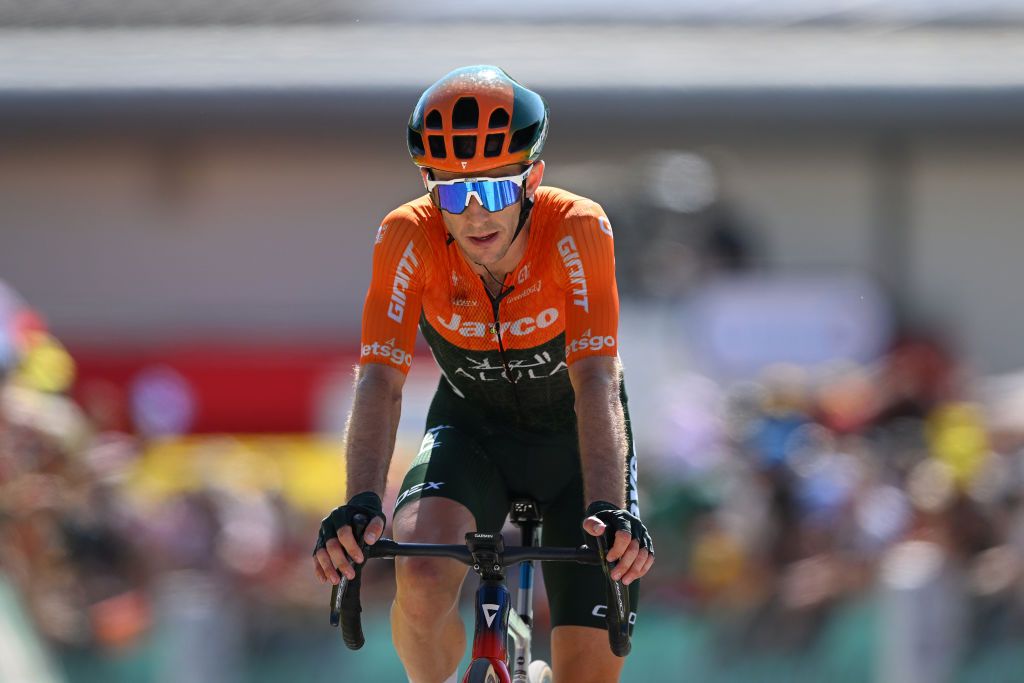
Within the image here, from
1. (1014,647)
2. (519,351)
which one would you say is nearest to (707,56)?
(1014,647)

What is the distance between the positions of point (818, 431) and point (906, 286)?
25.2 ft

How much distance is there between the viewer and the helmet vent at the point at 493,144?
4605mm

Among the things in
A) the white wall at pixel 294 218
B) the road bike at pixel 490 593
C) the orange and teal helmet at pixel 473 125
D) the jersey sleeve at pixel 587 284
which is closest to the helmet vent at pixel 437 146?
the orange and teal helmet at pixel 473 125

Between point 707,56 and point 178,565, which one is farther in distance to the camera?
point 707,56

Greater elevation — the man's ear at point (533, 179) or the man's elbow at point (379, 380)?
the man's ear at point (533, 179)

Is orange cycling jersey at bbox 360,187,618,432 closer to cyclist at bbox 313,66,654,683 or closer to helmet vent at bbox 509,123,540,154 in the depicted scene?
cyclist at bbox 313,66,654,683

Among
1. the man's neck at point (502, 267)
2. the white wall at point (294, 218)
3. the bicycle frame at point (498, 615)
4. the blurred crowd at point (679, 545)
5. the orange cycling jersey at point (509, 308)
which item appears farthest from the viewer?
the white wall at point (294, 218)

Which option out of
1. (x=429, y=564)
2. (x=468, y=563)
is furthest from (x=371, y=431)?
(x=468, y=563)

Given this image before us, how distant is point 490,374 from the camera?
518 cm

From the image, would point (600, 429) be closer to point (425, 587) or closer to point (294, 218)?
point (425, 587)

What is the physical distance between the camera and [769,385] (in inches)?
389

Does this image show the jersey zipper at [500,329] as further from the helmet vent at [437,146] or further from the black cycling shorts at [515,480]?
the helmet vent at [437,146]

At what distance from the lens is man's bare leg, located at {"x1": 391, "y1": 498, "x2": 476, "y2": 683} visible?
469 centimetres

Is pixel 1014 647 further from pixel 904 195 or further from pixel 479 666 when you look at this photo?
pixel 904 195
